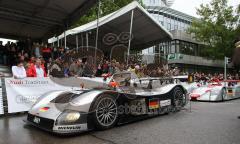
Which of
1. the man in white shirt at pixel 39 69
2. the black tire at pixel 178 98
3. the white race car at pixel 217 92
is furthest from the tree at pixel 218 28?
the man in white shirt at pixel 39 69

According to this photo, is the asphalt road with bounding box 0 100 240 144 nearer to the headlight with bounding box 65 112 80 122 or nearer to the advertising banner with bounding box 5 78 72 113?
the headlight with bounding box 65 112 80 122

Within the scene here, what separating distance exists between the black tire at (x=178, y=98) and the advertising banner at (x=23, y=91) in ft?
14.4

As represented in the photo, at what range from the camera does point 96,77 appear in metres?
10.2

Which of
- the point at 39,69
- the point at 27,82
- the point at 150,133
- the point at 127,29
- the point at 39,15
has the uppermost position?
the point at 39,15

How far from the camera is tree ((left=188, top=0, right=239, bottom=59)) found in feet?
101

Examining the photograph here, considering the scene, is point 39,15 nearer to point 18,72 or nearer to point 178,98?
point 18,72

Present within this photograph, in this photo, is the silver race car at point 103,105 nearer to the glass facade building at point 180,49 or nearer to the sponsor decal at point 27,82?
the sponsor decal at point 27,82

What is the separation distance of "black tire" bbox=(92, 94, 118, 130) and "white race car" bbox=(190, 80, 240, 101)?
727cm

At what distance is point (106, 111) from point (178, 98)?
A: 312 cm

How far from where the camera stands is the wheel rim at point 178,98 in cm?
778

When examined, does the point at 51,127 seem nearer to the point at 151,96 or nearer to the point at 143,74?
the point at 151,96

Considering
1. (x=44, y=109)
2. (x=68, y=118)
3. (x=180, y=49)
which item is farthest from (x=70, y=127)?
(x=180, y=49)

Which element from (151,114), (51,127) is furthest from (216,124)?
(51,127)

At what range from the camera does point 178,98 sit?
7914 millimetres
